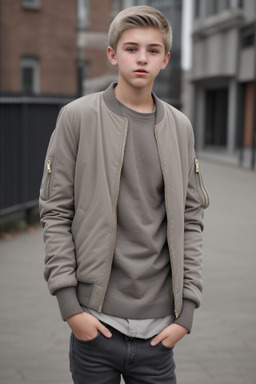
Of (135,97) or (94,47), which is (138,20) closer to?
(135,97)

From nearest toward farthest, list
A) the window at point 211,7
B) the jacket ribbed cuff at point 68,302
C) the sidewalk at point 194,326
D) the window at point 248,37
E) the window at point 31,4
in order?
the jacket ribbed cuff at point 68,302 → the sidewalk at point 194,326 → the window at point 31,4 → the window at point 248,37 → the window at point 211,7

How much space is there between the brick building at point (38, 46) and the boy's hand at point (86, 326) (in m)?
20.9

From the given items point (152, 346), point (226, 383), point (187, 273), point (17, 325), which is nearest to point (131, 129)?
point (187, 273)

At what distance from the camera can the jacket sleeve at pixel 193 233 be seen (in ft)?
8.03

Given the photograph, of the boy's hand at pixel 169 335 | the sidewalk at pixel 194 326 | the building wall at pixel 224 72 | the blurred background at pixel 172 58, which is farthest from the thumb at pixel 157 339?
the building wall at pixel 224 72

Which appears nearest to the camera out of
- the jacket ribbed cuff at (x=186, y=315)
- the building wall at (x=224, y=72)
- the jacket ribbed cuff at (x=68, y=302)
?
the jacket ribbed cuff at (x=68, y=302)

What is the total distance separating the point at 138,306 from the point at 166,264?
184 millimetres

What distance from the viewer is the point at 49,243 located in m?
2.31

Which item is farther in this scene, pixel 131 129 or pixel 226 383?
pixel 226 383

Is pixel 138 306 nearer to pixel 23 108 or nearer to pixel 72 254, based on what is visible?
pixel 72 254

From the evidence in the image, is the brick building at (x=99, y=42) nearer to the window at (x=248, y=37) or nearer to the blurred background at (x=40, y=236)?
the window at (x=248, y=37)

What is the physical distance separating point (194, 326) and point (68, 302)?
9.67 feet

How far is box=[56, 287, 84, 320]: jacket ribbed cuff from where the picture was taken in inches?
88.7

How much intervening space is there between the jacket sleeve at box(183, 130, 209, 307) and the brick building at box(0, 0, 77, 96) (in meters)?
20.6
